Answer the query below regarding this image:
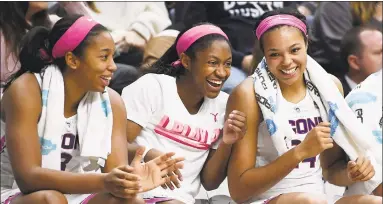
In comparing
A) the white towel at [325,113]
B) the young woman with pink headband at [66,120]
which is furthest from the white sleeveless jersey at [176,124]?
the white towel at [325,113]

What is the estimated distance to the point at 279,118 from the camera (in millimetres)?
1988

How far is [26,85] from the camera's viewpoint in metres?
1.99

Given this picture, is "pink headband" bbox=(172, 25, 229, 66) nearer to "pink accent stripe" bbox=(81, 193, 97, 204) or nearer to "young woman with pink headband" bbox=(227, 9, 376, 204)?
"young woman with pink headband" bbox=(227, 9, 376, 204)

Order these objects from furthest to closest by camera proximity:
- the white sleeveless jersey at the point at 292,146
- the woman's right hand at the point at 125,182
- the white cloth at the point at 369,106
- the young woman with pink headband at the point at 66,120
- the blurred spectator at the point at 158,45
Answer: the blurred spectator at the point at 158,45 < the white cloth at the point at 369,106 < the white sleeveless jersey at the point at 292,146 < the young woman with pink headband at the point at 66,120 < the woman's right hand at the point at 125,182

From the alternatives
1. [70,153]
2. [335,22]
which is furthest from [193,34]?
[335,22]

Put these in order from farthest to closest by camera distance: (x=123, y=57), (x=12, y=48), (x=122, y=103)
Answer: (x=123, y=57) < (x=12, y=48) < (x=122, y=103)

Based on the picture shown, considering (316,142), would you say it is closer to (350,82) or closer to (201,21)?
(350,82)

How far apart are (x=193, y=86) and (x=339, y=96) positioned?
0.44 meters

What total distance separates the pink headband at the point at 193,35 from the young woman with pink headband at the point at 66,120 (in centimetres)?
27

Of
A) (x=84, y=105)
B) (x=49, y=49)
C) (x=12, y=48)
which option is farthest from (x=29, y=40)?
(x=12, y=48)

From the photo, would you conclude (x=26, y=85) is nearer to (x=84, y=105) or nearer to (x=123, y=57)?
(x=84, y=105)

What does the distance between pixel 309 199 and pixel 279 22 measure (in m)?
0.49

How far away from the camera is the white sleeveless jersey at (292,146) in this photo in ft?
6.59

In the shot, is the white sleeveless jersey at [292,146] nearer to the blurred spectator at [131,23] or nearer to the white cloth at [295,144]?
the white cloth at [295,144]
